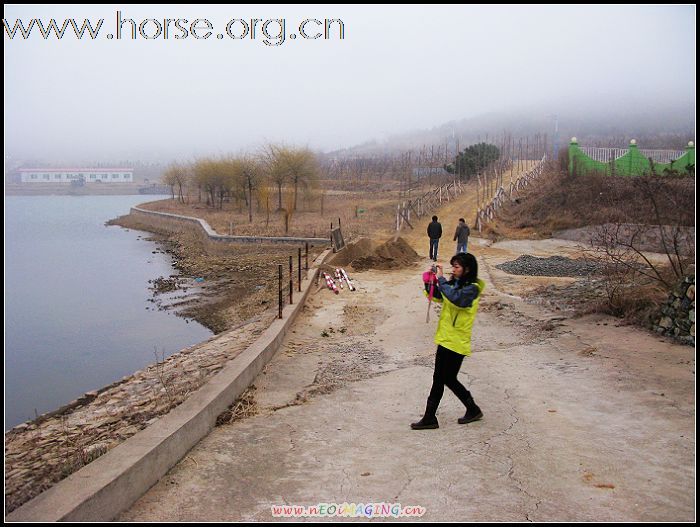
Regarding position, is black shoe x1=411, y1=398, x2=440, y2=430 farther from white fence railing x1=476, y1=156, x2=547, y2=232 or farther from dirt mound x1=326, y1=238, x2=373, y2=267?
white fence railing x1=476, y1=156, x2=547, y2=232

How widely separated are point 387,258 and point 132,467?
13.4 meters

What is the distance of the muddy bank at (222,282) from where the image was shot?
17484 millimetres

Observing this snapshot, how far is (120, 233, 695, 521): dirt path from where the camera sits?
12.8 feet

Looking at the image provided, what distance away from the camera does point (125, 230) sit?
53.5 metres

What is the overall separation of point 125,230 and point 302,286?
1742 inches

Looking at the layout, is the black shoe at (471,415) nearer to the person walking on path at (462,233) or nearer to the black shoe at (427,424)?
the black shoe at (427,424)

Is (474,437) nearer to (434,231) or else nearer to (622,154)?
(434,231)

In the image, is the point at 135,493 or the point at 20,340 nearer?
the point at 135,493

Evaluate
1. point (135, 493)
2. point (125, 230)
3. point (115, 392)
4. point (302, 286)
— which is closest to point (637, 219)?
point (302, 286)

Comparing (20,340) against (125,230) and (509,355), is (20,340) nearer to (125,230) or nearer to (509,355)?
(509,355)

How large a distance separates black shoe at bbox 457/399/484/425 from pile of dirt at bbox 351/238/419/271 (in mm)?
11255

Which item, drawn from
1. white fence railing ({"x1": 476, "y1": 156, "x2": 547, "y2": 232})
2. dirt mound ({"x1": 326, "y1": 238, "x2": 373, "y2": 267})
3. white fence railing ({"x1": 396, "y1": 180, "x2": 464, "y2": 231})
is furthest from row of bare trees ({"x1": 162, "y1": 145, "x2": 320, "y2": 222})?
dirt mound ({"x1": 326, "y1": 238, "x2": 373, "y2": 267})

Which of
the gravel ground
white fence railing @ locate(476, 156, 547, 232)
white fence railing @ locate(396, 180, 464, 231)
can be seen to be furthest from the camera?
white fence railing @ locate(396, 180, 464, 231)

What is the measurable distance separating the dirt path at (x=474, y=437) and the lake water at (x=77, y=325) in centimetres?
602
